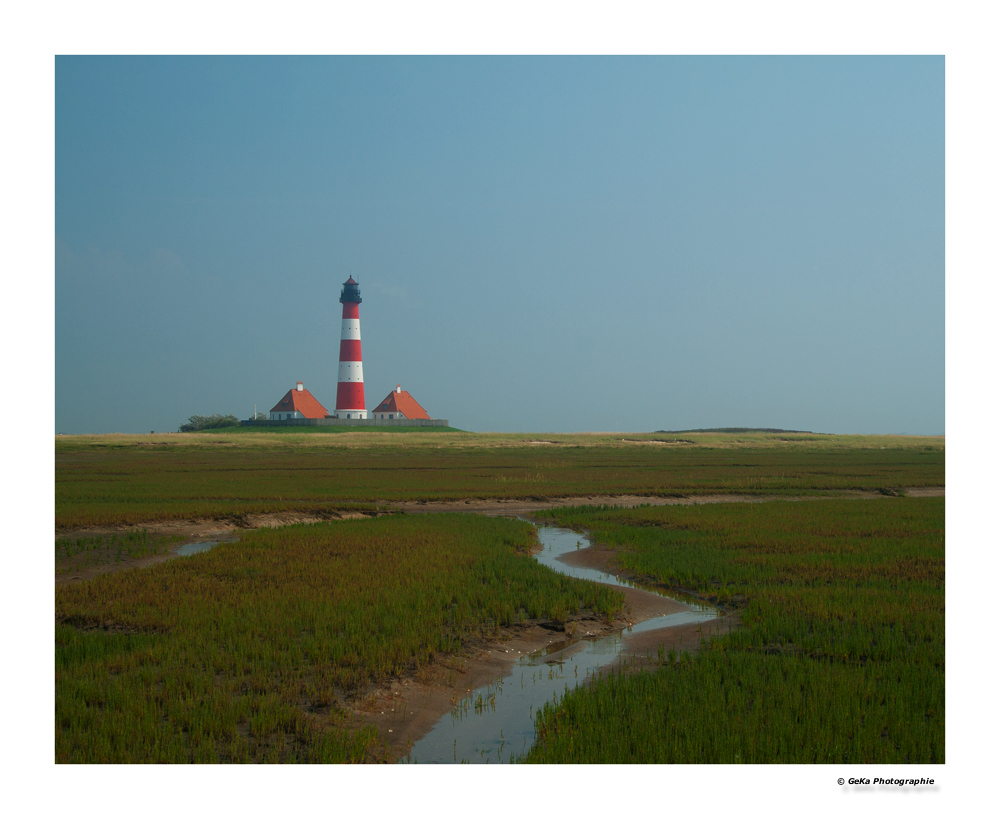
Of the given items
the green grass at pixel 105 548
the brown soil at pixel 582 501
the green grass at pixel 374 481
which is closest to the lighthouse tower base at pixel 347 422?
the green grass at pixel 374 481

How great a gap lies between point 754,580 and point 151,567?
1368 cm

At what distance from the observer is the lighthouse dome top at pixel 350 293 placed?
112188 millimetres

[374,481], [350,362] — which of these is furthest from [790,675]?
[350,362]

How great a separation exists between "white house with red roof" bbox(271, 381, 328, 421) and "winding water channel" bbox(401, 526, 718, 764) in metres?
108

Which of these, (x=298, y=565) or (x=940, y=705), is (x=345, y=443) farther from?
(x=940, y=705)

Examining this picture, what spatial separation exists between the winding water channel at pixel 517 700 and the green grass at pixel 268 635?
0.84 m

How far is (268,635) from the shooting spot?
10.8m

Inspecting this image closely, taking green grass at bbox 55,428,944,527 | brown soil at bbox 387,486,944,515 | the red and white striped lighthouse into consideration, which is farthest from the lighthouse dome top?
brown soil at bbox 387,486,944,515

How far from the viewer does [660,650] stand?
10258 mm

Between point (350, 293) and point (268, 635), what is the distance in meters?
106

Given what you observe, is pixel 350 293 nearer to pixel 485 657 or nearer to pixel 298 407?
pixel 298 407

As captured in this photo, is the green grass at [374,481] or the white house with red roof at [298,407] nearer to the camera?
the green grass at [374,481]

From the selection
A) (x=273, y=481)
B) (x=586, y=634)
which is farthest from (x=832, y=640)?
(x=273, y=481)

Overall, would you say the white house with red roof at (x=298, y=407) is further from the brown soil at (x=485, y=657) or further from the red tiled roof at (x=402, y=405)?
the brown soil at (x=485, y=657)
